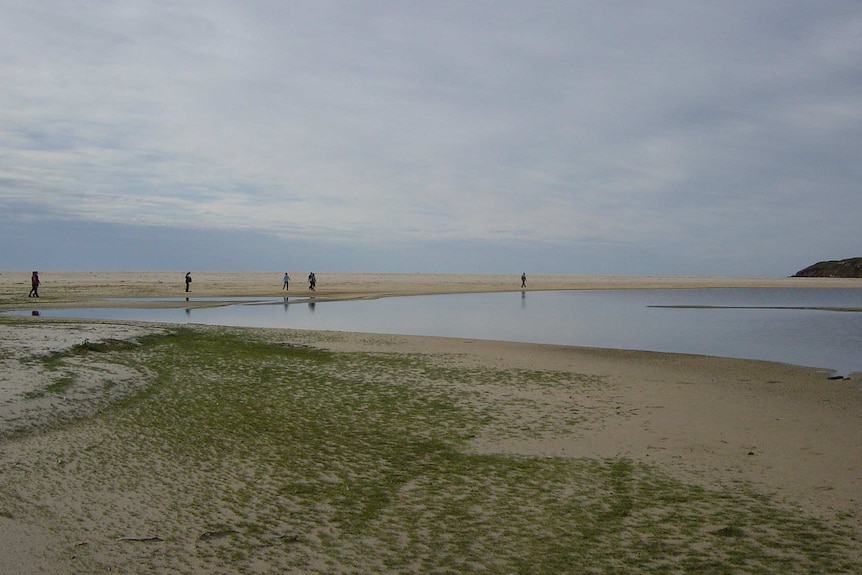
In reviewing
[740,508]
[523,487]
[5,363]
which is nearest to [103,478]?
[523,487]

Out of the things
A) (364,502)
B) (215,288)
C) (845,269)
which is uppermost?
(845,269)

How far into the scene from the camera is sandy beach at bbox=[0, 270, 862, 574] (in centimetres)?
681

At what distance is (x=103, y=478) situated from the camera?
8602 millimetres

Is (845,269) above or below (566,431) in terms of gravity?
above

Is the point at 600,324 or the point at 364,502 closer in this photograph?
the point at 364,502

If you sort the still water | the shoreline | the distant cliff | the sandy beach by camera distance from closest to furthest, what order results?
the sandy beach → the still water → the shoreline → the distant cliff

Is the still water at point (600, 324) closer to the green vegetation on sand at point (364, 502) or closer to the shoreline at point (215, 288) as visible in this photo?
the shoreline at point (215, 288)

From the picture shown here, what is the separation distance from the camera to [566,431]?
1188 centimetres

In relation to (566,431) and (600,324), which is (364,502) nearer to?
(566,431)

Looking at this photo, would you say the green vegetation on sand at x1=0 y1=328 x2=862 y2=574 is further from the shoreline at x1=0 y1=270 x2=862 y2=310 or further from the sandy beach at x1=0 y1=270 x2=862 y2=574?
the shoreline at x1=0 y1=270 x2=862 y2=310

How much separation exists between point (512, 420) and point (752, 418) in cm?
478

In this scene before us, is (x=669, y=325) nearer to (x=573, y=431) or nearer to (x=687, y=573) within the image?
(x=573, y=431)

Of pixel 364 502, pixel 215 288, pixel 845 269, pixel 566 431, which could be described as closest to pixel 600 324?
pixel 566 431

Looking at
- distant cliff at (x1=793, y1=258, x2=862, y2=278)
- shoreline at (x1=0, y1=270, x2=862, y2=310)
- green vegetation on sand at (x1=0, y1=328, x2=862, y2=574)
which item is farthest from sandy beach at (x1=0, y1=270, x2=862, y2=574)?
distant cliff at (x1=793, y1=258, x2=862, y2=278)
